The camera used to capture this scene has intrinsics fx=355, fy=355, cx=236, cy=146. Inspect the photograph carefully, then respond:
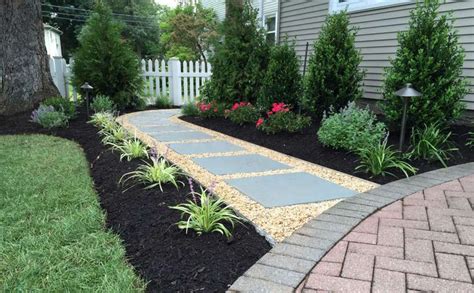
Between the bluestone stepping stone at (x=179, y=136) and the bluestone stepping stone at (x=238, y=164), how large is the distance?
4.36ft

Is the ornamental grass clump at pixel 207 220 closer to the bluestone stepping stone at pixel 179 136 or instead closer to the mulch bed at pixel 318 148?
the mulch bed at pixel 318 148

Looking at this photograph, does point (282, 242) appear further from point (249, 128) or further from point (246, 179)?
point (249, 128)

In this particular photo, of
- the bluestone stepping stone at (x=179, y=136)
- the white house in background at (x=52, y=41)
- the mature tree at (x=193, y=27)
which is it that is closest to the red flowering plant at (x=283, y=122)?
the bluestone stepping stone at (x=179, y=136)

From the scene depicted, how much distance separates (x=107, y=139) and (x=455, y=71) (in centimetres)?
432

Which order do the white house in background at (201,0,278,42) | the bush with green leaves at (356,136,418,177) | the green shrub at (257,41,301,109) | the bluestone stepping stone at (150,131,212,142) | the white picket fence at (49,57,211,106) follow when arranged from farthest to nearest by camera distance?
1. the white house in background at (201,0,278,42)
2. the white picket fence at (49,57,211,106)
3. the green shrub at (257,41,301,109)
4. the bluestone stepping stone at (150,131,212,142)
5. the bush with green leaves at (356,136,418,177)

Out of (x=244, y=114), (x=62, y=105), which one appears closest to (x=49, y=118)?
(x=62, y=105)

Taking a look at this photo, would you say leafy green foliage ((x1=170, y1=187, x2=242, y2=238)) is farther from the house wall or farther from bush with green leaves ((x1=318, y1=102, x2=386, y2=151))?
the house wall

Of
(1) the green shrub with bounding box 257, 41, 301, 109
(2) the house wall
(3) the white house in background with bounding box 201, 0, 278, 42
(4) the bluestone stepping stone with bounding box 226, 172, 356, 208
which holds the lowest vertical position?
(4) the bluestone stepping stone with bounding box 226, 172, 356, 208

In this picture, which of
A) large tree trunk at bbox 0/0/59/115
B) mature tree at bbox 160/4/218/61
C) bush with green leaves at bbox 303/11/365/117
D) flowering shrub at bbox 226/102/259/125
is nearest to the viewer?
bush with green leaves at bbox 303/11/365/117

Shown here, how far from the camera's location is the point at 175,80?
9.68m

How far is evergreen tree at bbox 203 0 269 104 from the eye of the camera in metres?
6.42

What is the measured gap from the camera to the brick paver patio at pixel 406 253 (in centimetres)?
166


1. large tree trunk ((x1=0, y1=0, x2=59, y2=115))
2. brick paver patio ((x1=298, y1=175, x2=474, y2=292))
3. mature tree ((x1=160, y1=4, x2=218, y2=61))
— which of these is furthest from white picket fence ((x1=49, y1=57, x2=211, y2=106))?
brick paver patio ((x1=298, y1=175, x2=474, y2=292))

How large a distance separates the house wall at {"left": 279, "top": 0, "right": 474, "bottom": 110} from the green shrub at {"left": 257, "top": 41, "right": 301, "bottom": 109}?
1.35 m
